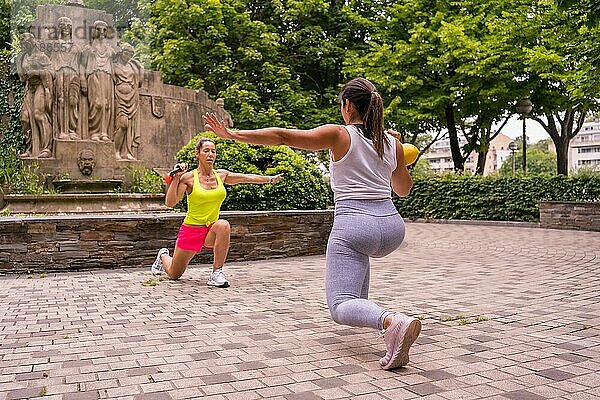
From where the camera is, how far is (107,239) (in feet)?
29.0

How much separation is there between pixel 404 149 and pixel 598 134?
423 ft

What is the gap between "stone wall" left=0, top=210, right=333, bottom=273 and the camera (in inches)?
329

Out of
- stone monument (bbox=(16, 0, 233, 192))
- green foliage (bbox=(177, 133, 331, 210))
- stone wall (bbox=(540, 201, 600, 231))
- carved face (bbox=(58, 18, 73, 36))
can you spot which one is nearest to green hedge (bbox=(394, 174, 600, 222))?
stone wall (bbox=(540, 201, 600, 231))

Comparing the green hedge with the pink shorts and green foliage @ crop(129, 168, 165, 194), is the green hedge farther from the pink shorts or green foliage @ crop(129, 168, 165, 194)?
the pink shorts

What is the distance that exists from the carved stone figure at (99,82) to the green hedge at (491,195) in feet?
40.9

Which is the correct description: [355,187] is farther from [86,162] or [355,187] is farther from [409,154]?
[86,162]

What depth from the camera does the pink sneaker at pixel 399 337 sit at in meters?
3.67

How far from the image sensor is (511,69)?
23.1 meters

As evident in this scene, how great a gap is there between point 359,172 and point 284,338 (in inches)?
56.6

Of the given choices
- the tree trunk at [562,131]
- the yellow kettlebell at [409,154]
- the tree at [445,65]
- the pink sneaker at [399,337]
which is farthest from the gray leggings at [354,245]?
the tree trunk at [562,131]

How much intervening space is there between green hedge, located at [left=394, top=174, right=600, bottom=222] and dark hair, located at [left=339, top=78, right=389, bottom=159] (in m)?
17.0

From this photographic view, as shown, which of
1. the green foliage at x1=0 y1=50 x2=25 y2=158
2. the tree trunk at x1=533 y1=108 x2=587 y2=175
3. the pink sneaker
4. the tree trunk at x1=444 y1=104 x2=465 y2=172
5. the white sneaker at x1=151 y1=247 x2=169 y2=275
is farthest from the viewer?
the tree trunk at x1=533 y1=108 x2=587 y2=175

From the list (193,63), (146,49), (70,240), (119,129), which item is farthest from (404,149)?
(146,49)

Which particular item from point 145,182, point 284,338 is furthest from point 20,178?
point 284,338
